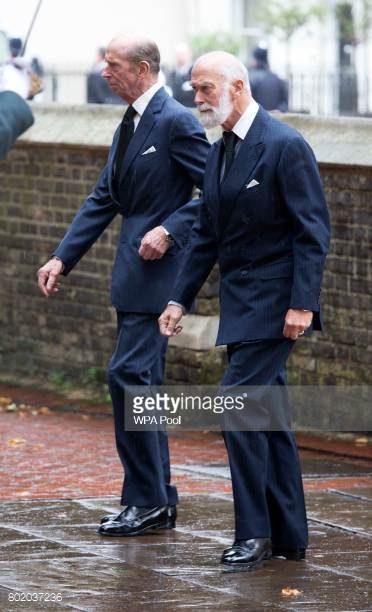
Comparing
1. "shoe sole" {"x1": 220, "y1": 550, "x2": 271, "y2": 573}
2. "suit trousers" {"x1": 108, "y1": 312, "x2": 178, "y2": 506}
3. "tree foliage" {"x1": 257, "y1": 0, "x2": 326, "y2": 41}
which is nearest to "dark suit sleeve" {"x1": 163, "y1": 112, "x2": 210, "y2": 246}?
"suit trousers" {"x1": 108, "y1": 312, "x2": 178, "y2": 506}

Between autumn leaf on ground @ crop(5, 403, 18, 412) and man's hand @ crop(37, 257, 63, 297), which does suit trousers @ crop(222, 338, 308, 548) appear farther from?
autumn leaf on ground @ crop(5, 403, 18, 412)

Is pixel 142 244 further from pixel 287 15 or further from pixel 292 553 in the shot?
pixel 287 15

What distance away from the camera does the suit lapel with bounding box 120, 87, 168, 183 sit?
24.3ft

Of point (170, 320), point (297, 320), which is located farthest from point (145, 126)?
point (297, 320)

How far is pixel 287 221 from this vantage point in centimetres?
662

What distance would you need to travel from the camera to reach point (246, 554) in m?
6.61

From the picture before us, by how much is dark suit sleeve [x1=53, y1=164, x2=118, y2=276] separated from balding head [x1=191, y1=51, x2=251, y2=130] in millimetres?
1061

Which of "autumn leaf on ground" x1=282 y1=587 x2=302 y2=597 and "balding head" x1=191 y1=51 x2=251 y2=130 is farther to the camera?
"balding head" x1=191 y1=51 x2=251 y2=130

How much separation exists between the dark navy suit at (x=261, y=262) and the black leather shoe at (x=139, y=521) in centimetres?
80

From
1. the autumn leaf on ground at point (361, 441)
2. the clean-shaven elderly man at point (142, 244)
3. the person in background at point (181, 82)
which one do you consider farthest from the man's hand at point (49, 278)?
the person in background at point (181, 82)

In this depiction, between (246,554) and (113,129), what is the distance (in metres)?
5.57

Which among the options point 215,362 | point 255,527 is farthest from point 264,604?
point 215,362

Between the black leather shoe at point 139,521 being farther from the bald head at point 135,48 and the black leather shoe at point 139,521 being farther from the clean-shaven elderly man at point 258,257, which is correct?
the bald head at point 135,48

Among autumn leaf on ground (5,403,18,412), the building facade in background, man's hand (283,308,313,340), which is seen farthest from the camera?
the building facade in background
